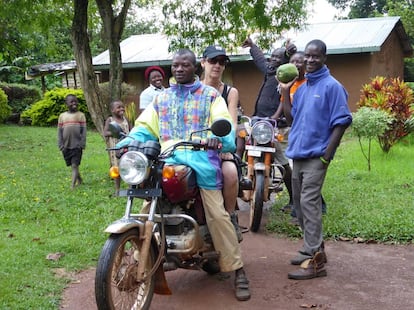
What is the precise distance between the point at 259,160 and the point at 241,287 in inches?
90.3

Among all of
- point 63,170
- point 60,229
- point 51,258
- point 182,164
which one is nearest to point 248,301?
point 182,164

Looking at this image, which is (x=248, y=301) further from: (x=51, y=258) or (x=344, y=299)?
(x=51, y=258)

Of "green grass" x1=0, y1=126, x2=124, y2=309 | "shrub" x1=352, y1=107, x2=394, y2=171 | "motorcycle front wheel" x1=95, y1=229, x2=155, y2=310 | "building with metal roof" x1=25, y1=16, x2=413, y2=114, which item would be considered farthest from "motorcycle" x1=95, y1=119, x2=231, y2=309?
"building with metal roof" x1=25, y1=16, x2=413, y2=114

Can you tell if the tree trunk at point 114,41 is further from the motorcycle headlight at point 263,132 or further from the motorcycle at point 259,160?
the motorcycle headlight at point 263,132

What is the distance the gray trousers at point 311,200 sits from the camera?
4.56 meters

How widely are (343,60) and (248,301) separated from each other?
15.0m

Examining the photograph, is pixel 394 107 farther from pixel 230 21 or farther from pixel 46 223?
pixel 46 223

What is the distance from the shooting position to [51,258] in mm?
5047

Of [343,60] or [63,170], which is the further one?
[343,60]

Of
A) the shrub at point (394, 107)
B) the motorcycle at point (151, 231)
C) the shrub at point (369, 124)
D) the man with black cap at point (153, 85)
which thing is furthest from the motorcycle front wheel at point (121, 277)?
the shrub at point (394, 107)

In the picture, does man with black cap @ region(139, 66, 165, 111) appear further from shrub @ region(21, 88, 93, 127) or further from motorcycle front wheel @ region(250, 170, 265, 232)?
shrub @ region(21, 88, 93, 127)

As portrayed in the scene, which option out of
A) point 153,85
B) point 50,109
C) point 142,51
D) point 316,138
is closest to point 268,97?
point 153,85

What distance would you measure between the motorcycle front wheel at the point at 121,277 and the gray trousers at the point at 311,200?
152cm

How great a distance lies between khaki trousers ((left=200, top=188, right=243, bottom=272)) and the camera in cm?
396
